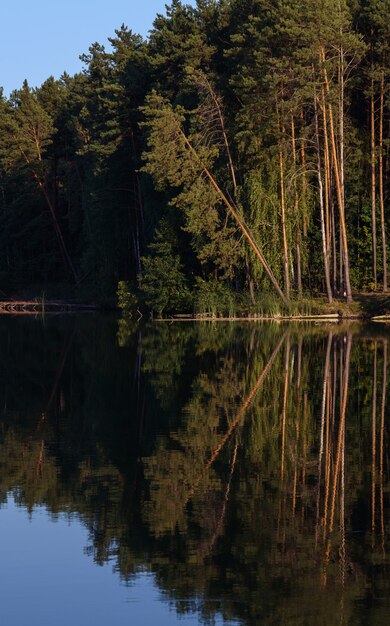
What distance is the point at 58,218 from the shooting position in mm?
83812

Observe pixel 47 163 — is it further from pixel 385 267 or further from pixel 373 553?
pixel 373 553

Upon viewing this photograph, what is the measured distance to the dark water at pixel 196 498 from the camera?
27.9 feet

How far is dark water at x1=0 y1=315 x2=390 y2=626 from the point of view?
27.9 ft

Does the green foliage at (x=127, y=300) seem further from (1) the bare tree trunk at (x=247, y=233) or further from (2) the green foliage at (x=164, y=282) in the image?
(1) the bare tree trunk at (x=247, y=233)

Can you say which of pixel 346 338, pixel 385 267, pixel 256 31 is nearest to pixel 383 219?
pixel 385 267

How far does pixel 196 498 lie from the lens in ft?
38.3

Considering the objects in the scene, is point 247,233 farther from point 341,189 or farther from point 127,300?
point 127,300

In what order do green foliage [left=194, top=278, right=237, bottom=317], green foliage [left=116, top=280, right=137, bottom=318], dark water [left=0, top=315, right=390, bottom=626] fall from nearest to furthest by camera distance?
dark water [left=0, top=315, right=390, bottom=626] → green foliage [left=194, top=278, right=237, bottom=317] → green foliage [left=116, top=280, right=137, bottom=318]

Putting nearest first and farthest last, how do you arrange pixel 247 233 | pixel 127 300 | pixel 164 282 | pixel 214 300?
pixel 247 233 → pixel 214 300 → pixel 164 282 → pixel 127 300

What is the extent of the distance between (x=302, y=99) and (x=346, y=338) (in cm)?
1499

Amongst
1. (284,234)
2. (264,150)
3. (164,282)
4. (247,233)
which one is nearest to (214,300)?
(164,282)

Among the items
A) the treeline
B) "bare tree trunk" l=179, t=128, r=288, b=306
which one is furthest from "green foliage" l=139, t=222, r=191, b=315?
"bare tree trunk" l=179, t=128, r=288, b=306

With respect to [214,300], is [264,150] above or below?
above

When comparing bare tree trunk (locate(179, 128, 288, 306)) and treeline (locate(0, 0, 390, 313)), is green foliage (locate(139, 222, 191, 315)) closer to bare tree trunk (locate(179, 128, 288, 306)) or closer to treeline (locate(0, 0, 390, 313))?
treeline (locate(0, 0, 390, 313))
